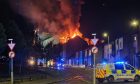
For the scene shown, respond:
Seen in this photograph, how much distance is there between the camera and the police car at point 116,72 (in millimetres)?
37594

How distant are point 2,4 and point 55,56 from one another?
116 meters

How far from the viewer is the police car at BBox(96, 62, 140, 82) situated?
123 feet

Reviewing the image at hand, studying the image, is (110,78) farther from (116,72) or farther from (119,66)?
(119,66)

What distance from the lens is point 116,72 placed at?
3766 centimetres

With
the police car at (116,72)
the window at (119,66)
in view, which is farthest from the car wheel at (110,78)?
the window at (119,66)

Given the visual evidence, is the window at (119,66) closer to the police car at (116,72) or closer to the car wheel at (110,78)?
the police car at (116,72)

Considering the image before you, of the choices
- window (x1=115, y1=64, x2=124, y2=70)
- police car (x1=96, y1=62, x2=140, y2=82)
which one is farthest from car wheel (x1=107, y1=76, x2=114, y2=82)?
window (x1=115, y1=64, x2=124, y2=70)

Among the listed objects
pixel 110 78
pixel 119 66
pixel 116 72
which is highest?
pixel 119 66

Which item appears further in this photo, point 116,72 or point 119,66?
point 119,66

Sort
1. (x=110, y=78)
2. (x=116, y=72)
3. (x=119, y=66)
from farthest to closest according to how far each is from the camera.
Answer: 1. (x=119, y=66)
2. (x=110, y=78)
3. (x=116, y=72)

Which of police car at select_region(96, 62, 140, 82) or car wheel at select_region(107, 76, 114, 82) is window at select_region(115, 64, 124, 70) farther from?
car wheel at select_region(107, 76, 114, 82)

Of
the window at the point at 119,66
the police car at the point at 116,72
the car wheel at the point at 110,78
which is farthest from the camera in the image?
the window at the point at 119,66

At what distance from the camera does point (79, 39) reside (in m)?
198

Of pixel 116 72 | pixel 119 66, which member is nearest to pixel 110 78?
pixel 116 72
